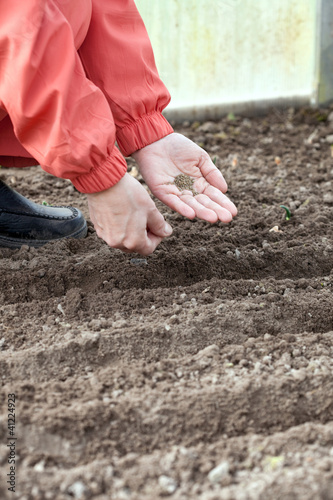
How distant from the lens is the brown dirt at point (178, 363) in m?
1.11

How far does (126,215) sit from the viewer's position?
1580 millimetres

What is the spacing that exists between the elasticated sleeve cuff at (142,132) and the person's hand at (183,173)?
0.02m

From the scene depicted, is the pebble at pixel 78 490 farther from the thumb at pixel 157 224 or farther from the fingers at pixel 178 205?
the fingers at pixel 178 205

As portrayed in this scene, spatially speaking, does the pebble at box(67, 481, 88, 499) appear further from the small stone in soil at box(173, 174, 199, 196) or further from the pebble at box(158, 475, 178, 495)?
the small stone in soil at box(173, 174, 199, 196)

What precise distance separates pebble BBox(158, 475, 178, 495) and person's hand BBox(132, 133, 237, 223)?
0.86 metres

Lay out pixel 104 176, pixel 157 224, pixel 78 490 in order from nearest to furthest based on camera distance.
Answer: pixel 78 490 < pixel 104 176 < pixel 157 224

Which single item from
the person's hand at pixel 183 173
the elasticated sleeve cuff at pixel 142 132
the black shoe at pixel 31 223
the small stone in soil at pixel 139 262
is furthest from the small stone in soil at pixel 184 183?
the black shoe at pixel 31 223

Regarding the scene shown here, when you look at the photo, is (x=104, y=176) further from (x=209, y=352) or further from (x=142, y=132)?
(x=209, y=352)

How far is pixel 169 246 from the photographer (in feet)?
6.73

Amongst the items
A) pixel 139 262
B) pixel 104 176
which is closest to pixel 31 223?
pixel 139 262

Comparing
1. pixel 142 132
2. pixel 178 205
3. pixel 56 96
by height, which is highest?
pixel 56 96

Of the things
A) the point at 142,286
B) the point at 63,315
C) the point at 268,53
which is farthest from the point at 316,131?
the point at 63,315

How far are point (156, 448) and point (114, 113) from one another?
41.8 inches

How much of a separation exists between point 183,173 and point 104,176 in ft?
1.56
